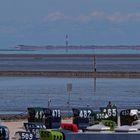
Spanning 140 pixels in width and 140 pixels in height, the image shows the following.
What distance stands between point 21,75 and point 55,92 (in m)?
27.1

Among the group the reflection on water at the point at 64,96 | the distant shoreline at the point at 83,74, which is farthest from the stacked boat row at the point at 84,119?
the distant shoreline at the point at 83,74

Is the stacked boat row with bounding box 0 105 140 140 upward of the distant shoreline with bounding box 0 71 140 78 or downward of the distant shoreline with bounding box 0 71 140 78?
downward

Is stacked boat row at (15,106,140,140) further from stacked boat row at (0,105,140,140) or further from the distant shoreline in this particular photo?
the distant shoreline

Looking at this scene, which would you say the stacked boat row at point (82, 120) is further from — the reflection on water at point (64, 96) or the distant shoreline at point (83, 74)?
the distant shoreline at point (83, 74)

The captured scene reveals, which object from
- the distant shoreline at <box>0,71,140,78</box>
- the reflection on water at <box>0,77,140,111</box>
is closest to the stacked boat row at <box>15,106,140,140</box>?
the reflection on water at <box>0,77,140,111</box>

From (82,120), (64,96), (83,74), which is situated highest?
(83,74)

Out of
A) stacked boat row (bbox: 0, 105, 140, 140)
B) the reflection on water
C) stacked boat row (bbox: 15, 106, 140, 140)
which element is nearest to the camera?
stacked boat row (bbox: 0, 105, 140, 140)

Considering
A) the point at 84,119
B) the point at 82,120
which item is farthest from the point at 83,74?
the point at 82,120

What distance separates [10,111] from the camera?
43938mm

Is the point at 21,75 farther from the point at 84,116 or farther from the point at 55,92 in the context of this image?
the point at 84,116

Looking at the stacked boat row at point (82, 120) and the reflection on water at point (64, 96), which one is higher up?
the reflection on water at point (64, 96)

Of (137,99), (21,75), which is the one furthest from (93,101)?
(21,75)

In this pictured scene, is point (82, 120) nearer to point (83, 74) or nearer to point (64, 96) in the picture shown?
point (64, 96)

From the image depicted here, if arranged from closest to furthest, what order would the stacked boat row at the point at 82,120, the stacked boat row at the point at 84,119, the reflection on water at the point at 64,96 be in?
the stacked boat row at the point at 82,120, the stacked boat row at the point at 84,119, the reflection on water at the point at 64,96
